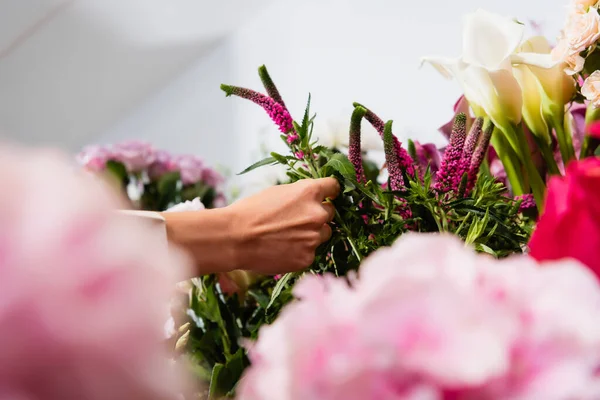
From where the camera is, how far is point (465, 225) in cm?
31

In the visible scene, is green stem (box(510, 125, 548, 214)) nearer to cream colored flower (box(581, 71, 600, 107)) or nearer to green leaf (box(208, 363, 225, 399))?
cream colored flower (box(581, 71, 600, 107))

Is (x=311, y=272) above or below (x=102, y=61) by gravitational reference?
below

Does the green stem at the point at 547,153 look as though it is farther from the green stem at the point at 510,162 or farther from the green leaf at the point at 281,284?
the green leaf at the point at 281,284

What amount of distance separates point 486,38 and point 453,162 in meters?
0.09

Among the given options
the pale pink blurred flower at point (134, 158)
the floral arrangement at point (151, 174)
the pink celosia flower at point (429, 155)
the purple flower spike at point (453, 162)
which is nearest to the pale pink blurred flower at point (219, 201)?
the floral arrangement at point (151, 174)

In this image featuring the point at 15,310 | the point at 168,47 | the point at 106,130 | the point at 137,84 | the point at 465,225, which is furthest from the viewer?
the point at 106,130

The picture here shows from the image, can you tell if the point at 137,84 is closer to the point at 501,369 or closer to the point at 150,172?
the point at 150,172

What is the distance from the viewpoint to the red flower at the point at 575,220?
0.52 feet

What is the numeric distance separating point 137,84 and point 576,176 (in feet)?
5.06

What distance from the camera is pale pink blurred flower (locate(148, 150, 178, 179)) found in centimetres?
80

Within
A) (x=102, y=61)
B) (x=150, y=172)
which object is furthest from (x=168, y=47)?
(x=150, y=172)

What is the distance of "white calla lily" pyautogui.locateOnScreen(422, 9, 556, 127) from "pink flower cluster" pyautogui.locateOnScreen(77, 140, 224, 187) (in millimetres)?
521

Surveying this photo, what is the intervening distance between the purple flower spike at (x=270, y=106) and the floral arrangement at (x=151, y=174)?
1.44 feet

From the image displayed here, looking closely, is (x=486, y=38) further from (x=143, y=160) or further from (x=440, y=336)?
(x=143, y=160)
